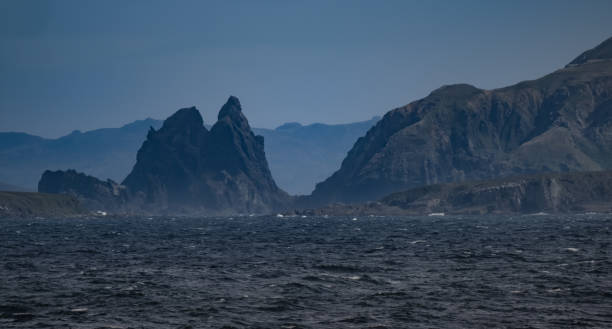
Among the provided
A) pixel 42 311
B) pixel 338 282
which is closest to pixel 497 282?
pixel 338 282

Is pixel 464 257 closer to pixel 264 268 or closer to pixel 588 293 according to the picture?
pixel 264 268

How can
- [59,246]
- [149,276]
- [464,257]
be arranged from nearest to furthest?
[149,276] < [464,257] < [59,246]

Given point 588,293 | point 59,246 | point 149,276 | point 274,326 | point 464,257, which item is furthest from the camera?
point 59,246

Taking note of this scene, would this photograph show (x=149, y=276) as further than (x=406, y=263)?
No

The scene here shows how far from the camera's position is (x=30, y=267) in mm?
78312

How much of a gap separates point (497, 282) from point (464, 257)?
24.1 m

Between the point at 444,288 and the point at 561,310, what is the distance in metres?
12.3

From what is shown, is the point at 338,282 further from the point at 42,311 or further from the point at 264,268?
the point at 42,311

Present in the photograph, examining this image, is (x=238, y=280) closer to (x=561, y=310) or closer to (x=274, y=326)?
(x=274, y=326)

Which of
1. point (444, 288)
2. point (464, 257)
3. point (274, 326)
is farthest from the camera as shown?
point (464, 257)

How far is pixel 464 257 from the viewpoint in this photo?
8619 centimetres

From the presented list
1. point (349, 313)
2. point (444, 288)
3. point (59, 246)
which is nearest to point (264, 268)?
point (444, 288)

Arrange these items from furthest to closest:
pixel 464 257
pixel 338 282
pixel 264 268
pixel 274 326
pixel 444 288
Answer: pixel 464 257 → pixel 264 268 → pixel 338 282 → pixel 444 288 → pixel 274 326

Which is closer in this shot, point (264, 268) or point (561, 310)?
point (561, 310)
